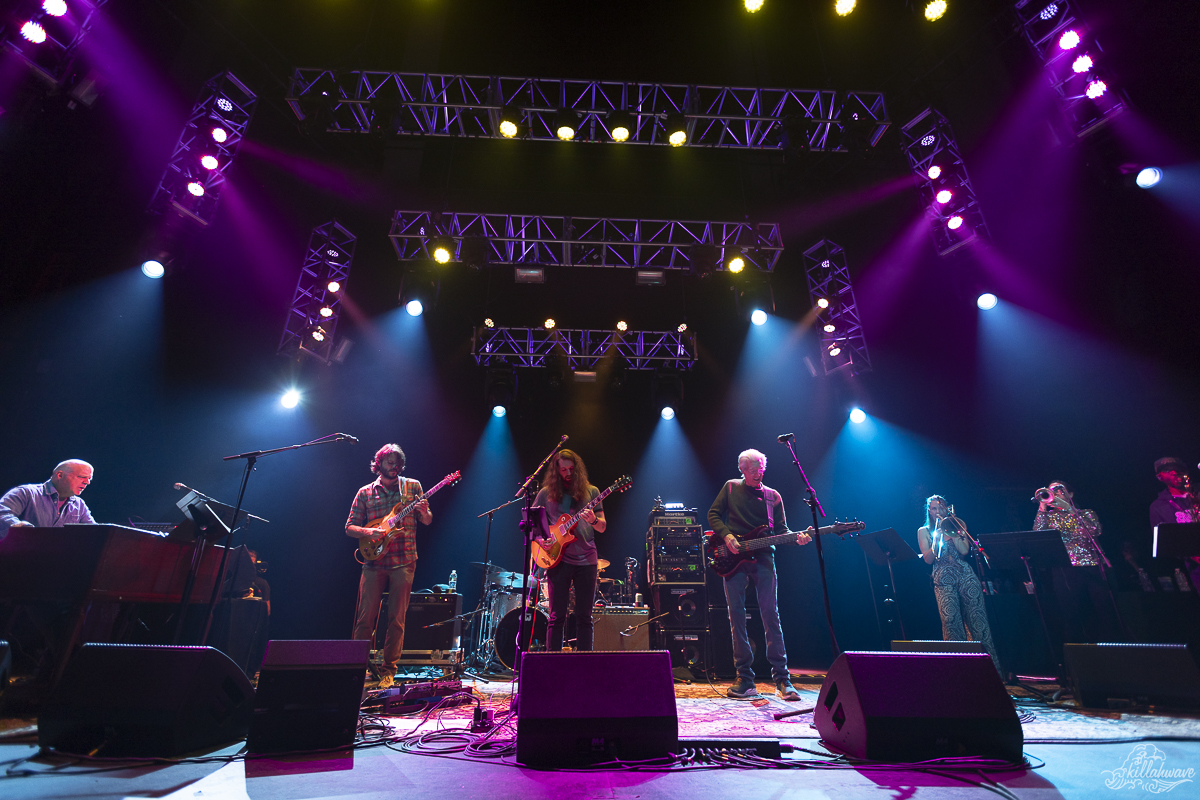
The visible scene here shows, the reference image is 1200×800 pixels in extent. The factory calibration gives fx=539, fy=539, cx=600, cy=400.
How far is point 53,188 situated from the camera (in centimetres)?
679

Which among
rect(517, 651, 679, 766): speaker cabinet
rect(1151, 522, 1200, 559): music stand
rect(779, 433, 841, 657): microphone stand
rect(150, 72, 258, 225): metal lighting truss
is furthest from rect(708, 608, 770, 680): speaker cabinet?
rect(150, 72, 258, 225): metal lighting truss

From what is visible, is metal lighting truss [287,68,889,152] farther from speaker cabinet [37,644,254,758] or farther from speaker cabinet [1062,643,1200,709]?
speaker cabinet [37,644,254,758]

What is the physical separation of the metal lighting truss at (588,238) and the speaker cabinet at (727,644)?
547cm

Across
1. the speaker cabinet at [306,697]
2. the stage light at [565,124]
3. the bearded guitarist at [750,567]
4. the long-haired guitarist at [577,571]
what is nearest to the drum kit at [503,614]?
the bearded guitarist at [750,567]

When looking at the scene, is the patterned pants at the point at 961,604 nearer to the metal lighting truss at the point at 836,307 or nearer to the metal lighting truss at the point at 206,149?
the metal lighting truss at the point at 836,307

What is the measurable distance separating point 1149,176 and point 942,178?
2.39 metres

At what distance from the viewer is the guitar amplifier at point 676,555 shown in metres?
7.37

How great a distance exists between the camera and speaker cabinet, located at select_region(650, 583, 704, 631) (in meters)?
7.15

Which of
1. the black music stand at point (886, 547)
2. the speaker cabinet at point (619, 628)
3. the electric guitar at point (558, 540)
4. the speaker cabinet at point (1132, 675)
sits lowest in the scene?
the speaker cabinet at point (1132, 675)

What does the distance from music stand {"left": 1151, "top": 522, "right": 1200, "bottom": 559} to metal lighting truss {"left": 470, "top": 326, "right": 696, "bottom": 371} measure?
22.9 ft

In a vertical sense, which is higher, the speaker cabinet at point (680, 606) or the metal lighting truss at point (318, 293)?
the metal lighting truss at point (318, 293)

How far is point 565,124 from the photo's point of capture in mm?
7230

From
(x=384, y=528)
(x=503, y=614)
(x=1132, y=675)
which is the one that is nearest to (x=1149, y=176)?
(x=1132, y=675)

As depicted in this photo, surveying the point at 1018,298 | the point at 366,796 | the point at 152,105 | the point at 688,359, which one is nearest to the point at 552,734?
the point at 366,796
